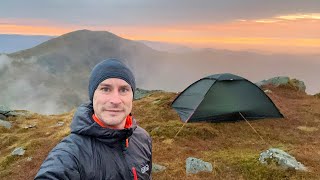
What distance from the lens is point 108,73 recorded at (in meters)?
4.56

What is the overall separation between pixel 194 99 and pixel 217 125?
202cm

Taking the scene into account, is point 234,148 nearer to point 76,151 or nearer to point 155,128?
point 155,128

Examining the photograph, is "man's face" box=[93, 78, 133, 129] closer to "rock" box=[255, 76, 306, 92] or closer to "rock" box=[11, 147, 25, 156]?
"rock" box=[11, 147, 25, 156]

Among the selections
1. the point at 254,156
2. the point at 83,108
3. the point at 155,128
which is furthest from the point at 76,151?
the point at 155,128

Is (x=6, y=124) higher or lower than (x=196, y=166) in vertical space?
Result: lower

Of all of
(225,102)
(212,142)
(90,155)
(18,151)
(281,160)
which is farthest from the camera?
(225,102)

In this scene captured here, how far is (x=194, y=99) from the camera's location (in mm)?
20000

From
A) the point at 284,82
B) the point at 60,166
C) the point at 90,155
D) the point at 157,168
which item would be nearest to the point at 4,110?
the point at 157,168

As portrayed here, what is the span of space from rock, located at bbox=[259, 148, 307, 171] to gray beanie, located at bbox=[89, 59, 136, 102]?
9.46 metres

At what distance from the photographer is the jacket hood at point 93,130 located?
438cm

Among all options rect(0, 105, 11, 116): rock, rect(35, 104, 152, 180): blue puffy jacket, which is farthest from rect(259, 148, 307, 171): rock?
rect(0, 105, 11, 116): rock

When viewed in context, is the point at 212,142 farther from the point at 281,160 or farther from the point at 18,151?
the point at 18,151

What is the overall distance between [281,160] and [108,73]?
9.79 meters

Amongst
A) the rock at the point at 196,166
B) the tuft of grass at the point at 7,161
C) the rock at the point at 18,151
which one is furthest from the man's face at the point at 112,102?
the rock at the point at 18,151
